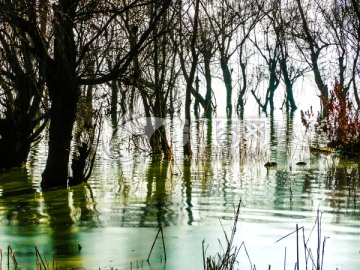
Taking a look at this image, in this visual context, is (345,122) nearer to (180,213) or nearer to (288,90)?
(180,213)

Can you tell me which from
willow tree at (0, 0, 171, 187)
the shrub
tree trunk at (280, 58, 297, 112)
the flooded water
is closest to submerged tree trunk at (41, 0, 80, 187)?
willow tree at (0, 0, 171, 187)

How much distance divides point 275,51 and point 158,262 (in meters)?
39.7

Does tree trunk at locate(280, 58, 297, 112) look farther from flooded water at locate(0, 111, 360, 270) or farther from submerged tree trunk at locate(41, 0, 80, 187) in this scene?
submerged tree trunk at locate(41, 0, 80, 187)

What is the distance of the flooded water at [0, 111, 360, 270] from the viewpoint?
507 cm

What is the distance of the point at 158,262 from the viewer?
488cm

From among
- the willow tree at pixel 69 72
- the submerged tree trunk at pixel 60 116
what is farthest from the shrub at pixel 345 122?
the submerged tree trunk at pixel 60 116

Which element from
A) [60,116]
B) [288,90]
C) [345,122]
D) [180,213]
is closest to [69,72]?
[60,116]

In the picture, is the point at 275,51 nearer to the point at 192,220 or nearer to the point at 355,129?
the point at 355,129

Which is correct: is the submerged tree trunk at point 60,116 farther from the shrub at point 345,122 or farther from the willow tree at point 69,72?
the shrub at point 345,122

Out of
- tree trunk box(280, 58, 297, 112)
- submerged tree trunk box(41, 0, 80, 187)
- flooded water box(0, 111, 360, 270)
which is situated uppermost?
tree trunk box(280, 58, 297, 112)

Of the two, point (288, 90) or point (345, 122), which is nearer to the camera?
point (345, 122)

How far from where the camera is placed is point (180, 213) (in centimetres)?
695

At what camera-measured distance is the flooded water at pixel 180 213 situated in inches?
200

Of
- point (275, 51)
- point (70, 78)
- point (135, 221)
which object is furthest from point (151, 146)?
point (275, 51)
